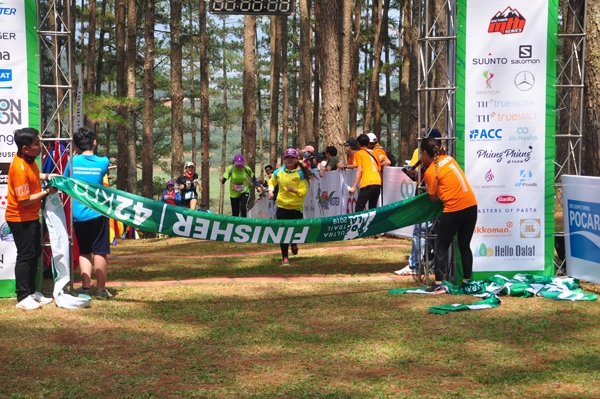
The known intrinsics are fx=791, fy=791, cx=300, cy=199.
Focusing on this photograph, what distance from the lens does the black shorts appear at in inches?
388

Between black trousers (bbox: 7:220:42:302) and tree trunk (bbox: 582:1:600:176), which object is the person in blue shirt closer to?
black trousers (bbox: 7:220:42:302)

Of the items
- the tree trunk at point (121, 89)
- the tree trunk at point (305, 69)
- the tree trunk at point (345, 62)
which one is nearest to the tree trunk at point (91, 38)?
the tree trunk at point (121, 89)

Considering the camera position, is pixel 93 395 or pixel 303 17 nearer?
pixel 93 395

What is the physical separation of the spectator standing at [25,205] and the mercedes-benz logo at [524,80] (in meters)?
6.24

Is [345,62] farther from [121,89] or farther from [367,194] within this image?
[121,89]

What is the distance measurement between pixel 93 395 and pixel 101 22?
41.8 metres

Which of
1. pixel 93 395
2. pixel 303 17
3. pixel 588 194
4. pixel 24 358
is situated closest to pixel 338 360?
pixel 93 395

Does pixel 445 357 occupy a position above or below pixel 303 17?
below

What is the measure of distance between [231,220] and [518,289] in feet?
12.3

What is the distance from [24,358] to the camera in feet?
23.7

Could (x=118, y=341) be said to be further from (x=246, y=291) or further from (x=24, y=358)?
(x=246, y=291)

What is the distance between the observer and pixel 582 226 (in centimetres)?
1055

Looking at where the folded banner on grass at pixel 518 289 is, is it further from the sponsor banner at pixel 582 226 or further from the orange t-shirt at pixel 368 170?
the orange t-shirt at pixel 368 170

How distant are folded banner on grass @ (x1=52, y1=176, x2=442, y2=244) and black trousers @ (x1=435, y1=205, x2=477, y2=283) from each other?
395 millimetres
